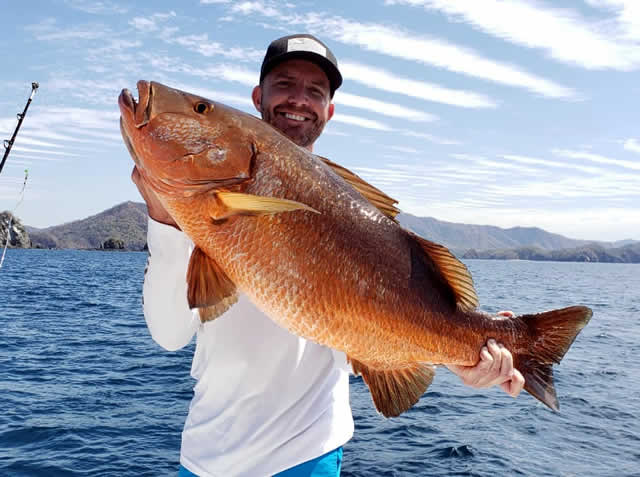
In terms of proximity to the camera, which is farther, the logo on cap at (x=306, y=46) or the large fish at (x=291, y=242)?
Result: the logo on cap at (x=306, y=46)

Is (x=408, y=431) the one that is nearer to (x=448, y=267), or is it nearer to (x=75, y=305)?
(x=448, y=267)

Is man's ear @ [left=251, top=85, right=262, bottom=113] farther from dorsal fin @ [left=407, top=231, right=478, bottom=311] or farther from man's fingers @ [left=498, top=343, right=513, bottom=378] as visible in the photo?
man's fingers @ [left=498, top=343, right=513, bottom=378]

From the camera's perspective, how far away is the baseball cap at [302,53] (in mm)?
3338

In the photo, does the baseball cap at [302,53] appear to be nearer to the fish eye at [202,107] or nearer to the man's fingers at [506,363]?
the fish eye at [202,107]

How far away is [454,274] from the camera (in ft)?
8.60

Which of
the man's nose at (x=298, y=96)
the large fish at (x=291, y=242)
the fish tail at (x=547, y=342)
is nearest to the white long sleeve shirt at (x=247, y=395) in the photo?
the large fish at (x=291, y=242)

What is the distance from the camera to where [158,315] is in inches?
111

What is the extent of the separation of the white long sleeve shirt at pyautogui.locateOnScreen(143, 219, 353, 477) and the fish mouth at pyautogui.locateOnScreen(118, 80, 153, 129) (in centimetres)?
96

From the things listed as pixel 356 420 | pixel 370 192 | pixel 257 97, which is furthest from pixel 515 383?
pixel 356 420

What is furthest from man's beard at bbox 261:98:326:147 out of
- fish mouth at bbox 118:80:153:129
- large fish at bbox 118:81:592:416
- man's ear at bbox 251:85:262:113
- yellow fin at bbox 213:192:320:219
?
yellow fin at bbox 213:192:320:219

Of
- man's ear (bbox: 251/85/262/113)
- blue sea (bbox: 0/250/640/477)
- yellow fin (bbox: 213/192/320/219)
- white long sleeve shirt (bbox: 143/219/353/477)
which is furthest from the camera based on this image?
blue sea (bbox: 0/250/640/477)

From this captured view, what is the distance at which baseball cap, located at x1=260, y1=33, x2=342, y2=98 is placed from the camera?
3338 millimetres

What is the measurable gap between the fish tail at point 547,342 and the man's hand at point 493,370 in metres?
0.07

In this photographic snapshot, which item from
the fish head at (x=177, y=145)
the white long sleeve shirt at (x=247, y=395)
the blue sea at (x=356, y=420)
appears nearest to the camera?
the fish head at (x=177, y=145)
